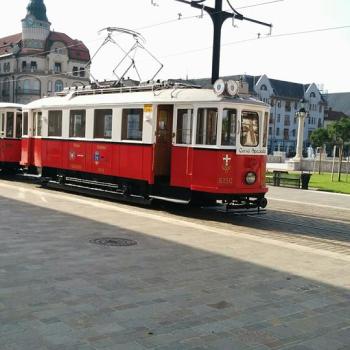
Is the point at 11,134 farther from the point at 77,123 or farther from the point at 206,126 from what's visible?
the point at 206,126

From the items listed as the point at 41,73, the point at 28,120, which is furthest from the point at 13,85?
the point at 28,120

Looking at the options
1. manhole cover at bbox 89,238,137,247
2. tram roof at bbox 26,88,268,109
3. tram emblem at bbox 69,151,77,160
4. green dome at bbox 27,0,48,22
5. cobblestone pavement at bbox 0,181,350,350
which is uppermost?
green dome at bbox 27,0,48,22

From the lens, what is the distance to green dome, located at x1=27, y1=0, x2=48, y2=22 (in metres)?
90.9

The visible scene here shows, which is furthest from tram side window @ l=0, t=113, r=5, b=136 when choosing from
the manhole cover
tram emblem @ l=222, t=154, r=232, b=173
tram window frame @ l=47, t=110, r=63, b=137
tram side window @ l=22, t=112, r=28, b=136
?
the manhole cover

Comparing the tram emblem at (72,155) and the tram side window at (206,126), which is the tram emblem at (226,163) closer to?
the tram side window at (206,126)

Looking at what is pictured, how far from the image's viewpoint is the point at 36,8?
9150 cm

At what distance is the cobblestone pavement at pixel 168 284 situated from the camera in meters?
5.05

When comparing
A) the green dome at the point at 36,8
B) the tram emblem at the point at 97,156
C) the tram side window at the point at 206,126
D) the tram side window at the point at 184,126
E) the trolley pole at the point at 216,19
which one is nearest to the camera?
the tram side window at the point at 206,126

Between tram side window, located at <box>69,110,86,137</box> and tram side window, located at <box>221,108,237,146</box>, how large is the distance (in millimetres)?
5690

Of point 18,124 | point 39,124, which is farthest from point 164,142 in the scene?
point 18,124

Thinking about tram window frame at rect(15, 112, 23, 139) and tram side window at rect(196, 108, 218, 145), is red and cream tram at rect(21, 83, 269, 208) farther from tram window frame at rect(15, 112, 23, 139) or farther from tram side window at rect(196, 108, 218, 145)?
tram window frame at rect(15, 112, 23, 139)

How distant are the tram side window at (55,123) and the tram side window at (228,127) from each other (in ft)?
24.1

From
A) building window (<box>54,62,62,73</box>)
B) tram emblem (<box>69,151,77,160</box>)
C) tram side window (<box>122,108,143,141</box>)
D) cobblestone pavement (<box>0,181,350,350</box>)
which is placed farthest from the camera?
building window (<box>54,62,62,73</box>)

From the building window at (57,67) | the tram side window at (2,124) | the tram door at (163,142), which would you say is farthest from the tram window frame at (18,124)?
the building window at (57,67)
